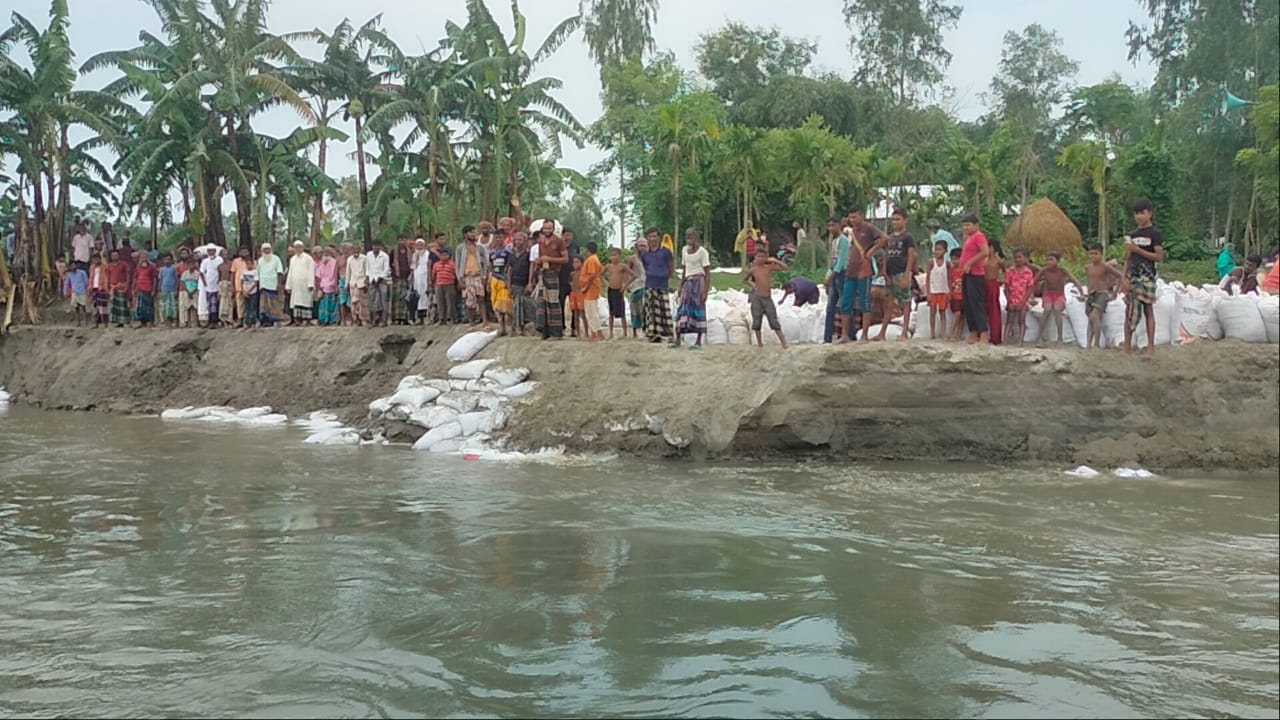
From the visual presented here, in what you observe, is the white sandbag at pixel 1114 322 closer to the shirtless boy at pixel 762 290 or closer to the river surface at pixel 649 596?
the river surface at pixel 649 596

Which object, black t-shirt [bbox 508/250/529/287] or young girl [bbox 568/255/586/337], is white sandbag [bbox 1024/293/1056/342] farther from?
black t-shirt [bbox 508/250/529/287]

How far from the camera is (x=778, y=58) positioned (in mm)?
34625

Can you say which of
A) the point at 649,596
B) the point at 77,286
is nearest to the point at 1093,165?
the point at 77,286

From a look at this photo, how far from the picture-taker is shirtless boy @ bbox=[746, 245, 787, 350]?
9844 millimetres

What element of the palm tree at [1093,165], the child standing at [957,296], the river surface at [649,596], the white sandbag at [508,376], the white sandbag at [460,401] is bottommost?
the river surface at [649,596]

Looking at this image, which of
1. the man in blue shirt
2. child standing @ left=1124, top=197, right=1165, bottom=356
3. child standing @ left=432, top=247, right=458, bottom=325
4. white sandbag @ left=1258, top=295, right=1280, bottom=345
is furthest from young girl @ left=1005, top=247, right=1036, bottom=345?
child standing @ left=432, top=247, right=458, bottom=325

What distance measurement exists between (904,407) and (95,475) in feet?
24.7

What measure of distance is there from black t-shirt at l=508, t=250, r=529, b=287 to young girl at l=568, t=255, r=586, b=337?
0.55 metres

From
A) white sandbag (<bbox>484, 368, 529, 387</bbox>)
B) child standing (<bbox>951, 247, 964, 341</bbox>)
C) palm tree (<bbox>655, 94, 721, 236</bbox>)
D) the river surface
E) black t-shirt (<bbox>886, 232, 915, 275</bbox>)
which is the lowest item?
the river surface

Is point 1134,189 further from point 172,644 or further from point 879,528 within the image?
point 172,644

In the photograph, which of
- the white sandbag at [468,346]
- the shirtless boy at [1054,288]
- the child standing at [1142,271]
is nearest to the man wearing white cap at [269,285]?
the white sandbag at [468,346]

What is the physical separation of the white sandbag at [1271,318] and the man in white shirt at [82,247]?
57.6 feet

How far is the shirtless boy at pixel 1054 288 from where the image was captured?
9852 millimetres

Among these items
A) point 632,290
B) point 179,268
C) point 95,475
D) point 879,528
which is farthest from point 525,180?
point 879,528
